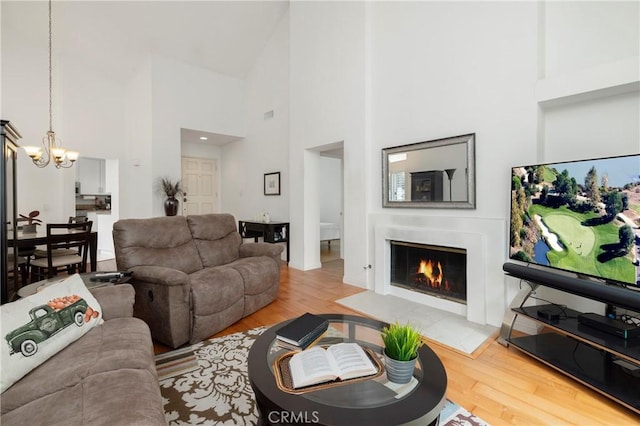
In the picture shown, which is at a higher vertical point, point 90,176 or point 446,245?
point 90,176

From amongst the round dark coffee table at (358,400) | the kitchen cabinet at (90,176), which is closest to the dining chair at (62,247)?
the kitchen cabinet at (90,176)

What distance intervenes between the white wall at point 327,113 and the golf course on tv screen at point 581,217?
1.75m

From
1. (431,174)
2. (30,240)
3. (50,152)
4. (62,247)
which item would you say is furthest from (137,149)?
(431,174)

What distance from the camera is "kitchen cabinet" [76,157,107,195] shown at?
6.61 m

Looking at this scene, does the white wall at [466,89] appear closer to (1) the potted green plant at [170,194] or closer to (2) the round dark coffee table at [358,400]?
(2) the round dark coffee table at [358,400]

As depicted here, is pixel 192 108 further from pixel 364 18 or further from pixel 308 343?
pixel 308 343

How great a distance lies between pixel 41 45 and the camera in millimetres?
5203

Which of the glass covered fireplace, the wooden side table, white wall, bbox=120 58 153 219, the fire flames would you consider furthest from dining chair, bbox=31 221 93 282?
the fire flames

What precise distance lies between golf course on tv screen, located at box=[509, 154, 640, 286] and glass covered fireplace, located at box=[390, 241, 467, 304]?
613 mm

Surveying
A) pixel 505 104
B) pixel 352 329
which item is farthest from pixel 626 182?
pixel 352 329

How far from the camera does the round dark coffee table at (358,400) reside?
96cm

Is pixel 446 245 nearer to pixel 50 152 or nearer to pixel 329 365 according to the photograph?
pixel 329 365

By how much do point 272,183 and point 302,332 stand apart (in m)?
4.59

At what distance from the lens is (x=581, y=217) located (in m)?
1.95
